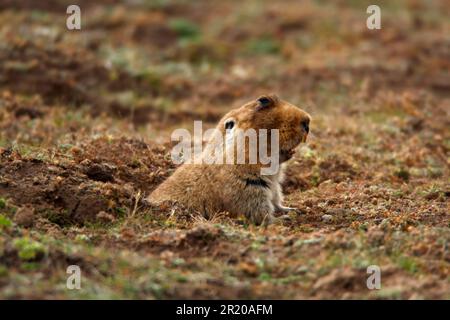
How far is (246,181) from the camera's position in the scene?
314 inches

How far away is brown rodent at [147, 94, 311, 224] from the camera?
791 cm

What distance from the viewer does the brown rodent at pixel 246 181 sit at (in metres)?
7.91

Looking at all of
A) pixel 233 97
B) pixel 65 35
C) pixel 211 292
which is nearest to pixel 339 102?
pixel 233 97

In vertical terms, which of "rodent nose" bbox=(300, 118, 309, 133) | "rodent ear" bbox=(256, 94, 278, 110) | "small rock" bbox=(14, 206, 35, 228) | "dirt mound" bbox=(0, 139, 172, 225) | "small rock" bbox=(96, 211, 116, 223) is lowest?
"small rock" bbox=(96, 211, 116, 223)

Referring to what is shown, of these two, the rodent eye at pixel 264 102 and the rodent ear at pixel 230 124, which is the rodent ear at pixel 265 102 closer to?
the rodent eye at pixel 264 102

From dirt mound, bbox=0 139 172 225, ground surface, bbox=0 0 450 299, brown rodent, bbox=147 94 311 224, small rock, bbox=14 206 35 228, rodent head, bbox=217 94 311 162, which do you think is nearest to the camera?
ground surface, bbox=0 0 450 299

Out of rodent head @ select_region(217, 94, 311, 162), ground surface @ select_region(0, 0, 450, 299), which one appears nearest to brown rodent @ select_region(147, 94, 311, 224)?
rodent head @ select_region(217, 94, 311, 162)

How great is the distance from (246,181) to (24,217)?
228 centimetres

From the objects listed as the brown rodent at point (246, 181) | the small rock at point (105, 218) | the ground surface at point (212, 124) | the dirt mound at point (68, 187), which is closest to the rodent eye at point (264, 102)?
the brown rodent at point (246, 181)

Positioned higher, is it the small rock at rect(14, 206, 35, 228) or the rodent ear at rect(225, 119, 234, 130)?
the rodent ear at rect(225, 119, 234, 130)

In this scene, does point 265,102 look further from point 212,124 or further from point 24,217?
point 212,124

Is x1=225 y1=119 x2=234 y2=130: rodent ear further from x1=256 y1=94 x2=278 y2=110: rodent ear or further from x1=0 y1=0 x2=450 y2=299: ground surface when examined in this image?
x1=0 y1=0 x2=450 y2=299: ground surface
